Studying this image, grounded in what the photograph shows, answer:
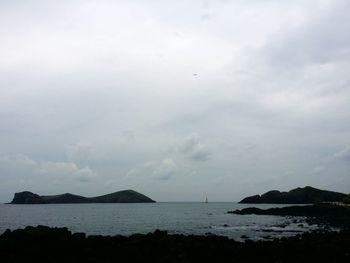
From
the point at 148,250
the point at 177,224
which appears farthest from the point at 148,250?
the point at 177,224

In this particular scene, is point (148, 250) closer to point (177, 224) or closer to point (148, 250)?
point (148, 250)

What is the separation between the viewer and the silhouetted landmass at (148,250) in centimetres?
2766

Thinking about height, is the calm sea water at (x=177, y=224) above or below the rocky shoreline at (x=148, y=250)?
above

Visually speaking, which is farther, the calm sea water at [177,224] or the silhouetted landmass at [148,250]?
the calm sea water at [177,224]

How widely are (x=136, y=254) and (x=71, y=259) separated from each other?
4.41 m

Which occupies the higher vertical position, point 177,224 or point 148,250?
point 177,224

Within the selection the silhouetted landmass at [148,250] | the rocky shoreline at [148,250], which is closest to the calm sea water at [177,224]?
the rocky shoreline at [148,250]

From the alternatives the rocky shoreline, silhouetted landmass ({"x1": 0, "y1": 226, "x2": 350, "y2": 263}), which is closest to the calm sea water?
the rocky shoreline

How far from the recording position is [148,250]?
1208 inches

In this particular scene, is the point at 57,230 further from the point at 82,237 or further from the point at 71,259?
the point at 71,259

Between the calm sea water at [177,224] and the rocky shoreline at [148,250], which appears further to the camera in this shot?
the calm sea water at [177,224]

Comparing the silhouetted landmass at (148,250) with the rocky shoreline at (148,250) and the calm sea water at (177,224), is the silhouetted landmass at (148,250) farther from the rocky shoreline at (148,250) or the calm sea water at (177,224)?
Result: the calm sea water at (177,224)

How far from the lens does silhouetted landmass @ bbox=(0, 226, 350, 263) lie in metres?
27.7

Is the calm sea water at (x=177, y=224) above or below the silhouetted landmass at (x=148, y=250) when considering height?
above
